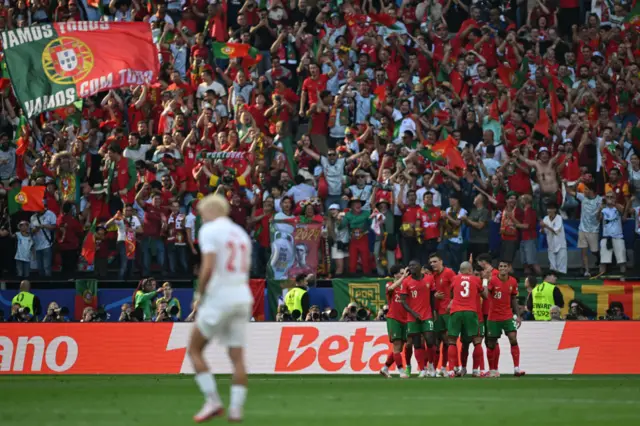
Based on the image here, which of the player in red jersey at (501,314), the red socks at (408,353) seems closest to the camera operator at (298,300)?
the red socks at (408,353)

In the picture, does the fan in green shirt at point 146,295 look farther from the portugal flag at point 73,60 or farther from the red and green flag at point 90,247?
the portugal flag at point 73,60

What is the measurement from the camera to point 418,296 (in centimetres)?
2358

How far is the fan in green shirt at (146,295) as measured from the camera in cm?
2709

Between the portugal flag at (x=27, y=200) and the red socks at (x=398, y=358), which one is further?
the portugal flag at (x=27, y=200)

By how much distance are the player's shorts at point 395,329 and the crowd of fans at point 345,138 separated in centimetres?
381

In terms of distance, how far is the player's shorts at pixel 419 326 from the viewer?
2369 cm

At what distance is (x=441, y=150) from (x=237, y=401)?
57.2ft

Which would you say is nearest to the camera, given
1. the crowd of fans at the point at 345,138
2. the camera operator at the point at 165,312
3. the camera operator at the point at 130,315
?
the camera operator at the point at 130,315

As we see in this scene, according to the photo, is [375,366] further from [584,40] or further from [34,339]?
[584,40]

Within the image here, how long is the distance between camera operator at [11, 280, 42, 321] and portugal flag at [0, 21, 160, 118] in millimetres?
3779

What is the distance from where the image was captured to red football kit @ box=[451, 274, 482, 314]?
22.9 meters

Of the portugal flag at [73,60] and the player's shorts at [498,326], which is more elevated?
the portugal flag at [73,60]

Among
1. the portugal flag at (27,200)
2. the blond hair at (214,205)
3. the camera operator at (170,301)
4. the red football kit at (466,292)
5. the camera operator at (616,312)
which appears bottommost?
the camera operator at (616,312)

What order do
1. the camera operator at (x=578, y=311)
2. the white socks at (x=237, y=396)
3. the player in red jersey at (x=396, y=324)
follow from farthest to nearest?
the camera operator at (x=578, y=311), the player in red jersey at (x=396, y=324), the white socks at (x=237, y=396)
